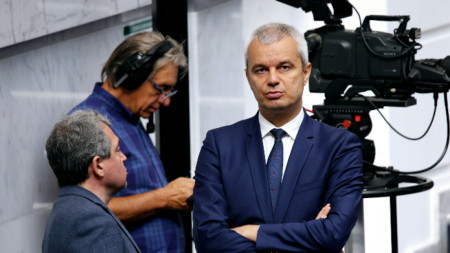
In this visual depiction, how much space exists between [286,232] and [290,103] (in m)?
0.36

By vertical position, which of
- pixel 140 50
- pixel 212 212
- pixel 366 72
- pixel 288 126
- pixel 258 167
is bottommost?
pixel 212 212

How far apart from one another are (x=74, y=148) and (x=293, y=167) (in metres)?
0.60

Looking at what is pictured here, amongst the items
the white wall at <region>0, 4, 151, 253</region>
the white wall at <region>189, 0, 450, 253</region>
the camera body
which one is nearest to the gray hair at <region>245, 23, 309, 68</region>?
the camera body

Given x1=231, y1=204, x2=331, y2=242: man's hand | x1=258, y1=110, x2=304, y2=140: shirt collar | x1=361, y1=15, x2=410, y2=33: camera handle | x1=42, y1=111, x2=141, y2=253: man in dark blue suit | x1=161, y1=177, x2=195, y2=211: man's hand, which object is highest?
x1=361, y1=15, x2=410, y2=33: camera handle

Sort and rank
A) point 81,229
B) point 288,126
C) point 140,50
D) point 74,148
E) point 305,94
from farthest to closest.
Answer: point 305,94, point 140,50, point 288,126, point 74,148, point 81,229

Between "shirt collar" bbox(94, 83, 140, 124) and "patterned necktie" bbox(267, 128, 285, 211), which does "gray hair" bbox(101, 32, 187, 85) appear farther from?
"patterned necktie" bbox(267, 128, 285, 211)

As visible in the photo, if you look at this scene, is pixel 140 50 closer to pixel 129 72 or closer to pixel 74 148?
pixel 129 72

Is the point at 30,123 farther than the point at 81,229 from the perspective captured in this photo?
Yes

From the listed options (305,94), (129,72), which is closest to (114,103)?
(129,72)

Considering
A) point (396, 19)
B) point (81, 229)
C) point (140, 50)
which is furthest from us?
point (140, 50)

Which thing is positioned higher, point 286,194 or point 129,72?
point 129,72

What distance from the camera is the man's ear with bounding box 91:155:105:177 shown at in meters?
1.97

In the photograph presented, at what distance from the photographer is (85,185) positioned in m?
1.96

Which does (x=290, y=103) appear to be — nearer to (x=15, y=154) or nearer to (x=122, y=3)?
(x=15, y=154)
